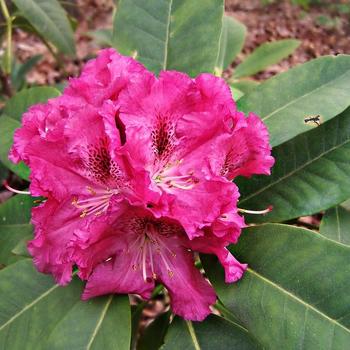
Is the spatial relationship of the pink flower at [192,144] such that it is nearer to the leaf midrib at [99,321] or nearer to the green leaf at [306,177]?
the green leaf at [306,177]

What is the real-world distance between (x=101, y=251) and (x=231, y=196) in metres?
0.26

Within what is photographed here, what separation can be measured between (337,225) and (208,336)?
0.43 metres

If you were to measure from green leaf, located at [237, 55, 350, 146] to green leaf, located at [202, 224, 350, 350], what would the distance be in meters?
0.24

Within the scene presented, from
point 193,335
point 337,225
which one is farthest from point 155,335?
point 337,225

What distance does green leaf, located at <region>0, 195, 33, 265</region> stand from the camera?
1300 millimetres

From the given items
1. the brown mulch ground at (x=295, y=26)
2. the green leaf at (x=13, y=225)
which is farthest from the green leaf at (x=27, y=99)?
the brown mulch ground at (x=295, y=26)

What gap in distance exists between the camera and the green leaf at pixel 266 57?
2230 millimetres

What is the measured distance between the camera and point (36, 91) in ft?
4.63

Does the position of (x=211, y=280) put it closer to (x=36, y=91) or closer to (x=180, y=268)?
(x=180, y=268)

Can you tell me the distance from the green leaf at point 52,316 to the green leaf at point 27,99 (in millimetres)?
488

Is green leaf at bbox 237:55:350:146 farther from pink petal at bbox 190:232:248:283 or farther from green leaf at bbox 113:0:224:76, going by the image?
pink petal at bbox 190:232:248:283

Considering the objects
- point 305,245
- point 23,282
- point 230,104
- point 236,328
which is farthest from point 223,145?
point 23,282

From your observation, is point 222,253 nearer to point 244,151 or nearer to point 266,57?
point 244,151

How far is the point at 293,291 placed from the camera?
90 centimetres
